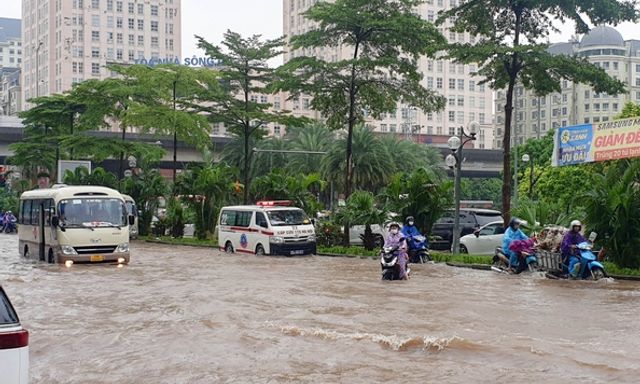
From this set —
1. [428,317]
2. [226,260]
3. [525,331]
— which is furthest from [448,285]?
[226,260]

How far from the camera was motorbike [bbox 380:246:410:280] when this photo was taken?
2025 centimetres

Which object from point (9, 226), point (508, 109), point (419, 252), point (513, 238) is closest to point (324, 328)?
point (513, 238)

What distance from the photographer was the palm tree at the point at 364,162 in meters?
61.4

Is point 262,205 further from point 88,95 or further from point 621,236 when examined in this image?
point 88,95

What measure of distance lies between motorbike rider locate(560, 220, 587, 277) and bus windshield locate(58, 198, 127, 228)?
1241 centimetres

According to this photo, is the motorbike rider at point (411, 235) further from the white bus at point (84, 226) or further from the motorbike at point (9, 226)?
the motorbike at point (9, 226)

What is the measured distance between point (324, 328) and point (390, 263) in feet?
24.0

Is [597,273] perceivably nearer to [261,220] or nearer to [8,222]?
[261,220]

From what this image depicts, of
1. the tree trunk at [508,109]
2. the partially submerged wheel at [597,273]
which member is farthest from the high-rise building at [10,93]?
the partially submerged wheel at [597,273]

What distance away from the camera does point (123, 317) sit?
15.0 m

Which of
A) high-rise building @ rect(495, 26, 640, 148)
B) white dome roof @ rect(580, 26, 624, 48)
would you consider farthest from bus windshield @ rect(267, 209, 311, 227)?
white dome roof @ rect(580, 26, 624, 48)

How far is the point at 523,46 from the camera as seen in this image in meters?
25.3

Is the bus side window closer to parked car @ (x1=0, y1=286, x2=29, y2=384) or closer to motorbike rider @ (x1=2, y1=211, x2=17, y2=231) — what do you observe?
parked car @ (x1=0, y1=286, x2=29, y2=384)

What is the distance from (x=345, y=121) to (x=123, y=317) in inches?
802
